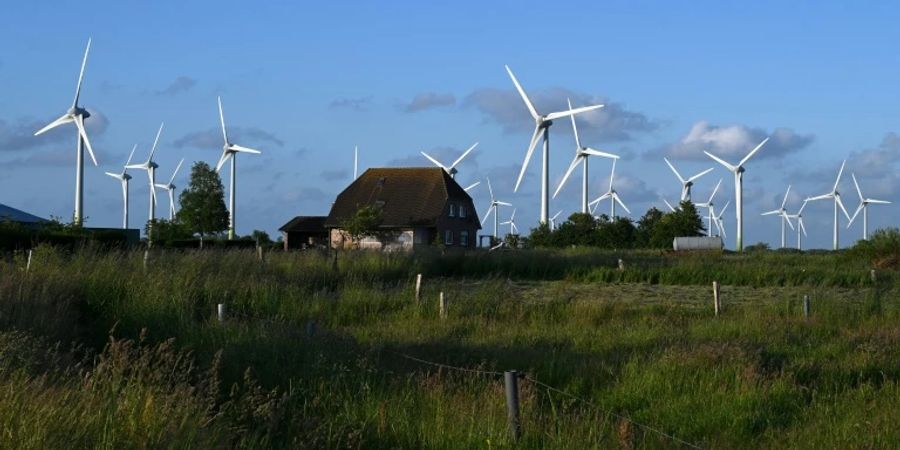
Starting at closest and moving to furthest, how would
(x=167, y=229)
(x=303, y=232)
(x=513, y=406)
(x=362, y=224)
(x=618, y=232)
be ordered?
(x=513, y=406), (x=167, y=229), (x=362, y=224), (x=303, y=232), (x=618, y=232)

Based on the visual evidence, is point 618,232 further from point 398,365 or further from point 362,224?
point 398,365

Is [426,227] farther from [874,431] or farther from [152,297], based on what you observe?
[874,431]

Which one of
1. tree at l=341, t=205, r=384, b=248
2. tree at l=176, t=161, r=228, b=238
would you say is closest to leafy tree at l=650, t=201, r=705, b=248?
tree at l=341, t=205, r=384, b=248

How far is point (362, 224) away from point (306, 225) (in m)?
12.4

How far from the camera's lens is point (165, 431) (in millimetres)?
6559

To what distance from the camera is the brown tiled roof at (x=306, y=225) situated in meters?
75.3

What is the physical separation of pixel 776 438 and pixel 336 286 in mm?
17982

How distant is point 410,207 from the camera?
235 feet

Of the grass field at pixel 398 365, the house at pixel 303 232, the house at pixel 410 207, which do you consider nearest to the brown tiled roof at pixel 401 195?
the house at pixel 410 207

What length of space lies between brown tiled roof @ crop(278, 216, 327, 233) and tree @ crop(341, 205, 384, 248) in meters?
8.01

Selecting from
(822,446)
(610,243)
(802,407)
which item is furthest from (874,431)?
(610,243)

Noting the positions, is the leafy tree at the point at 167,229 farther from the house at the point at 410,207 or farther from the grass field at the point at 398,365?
the grass field at the point at 398,365

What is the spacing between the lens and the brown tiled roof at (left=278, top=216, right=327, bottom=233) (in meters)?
75.3

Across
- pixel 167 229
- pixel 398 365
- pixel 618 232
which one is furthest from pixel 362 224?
pixel 398 365
